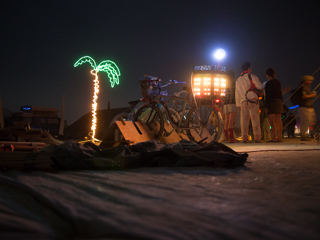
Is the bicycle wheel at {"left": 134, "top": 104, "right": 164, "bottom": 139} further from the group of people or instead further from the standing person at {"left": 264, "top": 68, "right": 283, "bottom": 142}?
the standing person at {"left": 264, "top": 68, "right": 283, "bottom": 142}

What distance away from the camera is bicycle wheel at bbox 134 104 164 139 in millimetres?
4816

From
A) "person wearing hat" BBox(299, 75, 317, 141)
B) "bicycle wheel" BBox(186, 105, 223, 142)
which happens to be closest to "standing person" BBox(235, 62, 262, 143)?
"bicycle wheel" BBox(186, 105, 223, 142)

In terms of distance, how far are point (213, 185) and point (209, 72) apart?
4.50 meters

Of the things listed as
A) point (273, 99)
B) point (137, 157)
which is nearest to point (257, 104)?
point (273, 99)

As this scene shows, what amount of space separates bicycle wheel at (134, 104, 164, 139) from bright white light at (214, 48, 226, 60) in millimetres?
3372

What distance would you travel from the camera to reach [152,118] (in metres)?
5.00

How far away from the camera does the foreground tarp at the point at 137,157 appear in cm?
204

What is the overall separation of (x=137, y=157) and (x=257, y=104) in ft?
15.6

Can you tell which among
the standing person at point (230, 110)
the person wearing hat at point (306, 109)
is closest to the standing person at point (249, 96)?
the standing person at point (230, 110)

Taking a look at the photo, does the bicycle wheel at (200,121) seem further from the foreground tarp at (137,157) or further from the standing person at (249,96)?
the foreground tarp at (137,157)

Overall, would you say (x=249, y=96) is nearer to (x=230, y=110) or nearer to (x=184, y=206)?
(x=230, y=110)

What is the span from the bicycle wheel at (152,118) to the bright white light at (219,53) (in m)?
3.37

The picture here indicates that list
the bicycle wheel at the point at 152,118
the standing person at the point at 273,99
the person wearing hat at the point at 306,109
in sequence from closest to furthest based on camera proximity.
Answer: the bicycle wheel at the point at 152,118 < the standing person at the point at 273,99 < the person wearing hat at the point at 306,109

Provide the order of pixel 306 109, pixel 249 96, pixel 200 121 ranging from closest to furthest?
pixel 200 121
pixel 249 96
pixel 306 109
